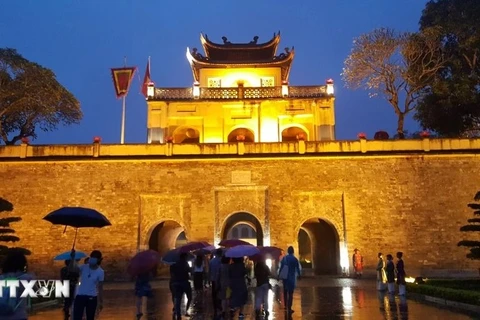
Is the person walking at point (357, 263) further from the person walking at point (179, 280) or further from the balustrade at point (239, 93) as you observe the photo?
the person walking at point (179, 280)

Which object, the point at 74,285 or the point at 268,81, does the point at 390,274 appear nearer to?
the point at 74,285

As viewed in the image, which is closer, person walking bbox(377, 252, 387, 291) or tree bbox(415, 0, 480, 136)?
person walking bbox(377, 252, 387, 291)

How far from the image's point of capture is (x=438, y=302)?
1220cm

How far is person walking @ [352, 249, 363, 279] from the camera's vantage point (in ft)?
66.7

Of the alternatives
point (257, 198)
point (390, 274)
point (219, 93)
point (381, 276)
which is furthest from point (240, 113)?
point (390, 274)

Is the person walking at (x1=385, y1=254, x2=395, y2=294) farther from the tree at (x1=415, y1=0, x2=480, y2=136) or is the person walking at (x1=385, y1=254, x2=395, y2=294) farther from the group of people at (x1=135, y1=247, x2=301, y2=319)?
the tree at (x1=415, y1=0, x2=480, y2=136)

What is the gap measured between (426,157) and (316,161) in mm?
5230

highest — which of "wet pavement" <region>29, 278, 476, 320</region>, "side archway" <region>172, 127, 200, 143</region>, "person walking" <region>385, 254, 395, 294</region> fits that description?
"side archway" <region>172, 127, 200, 143</region>

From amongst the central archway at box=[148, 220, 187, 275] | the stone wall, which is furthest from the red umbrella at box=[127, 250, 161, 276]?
the central archway at box=[148, 220, 187, 275]

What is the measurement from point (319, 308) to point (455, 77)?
20.6 m

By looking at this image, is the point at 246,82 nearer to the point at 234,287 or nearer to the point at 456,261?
the point at 456,261

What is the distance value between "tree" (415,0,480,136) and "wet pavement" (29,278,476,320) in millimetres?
15591

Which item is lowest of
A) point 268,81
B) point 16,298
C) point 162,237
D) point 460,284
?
point 460,284

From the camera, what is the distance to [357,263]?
66.7 ft
